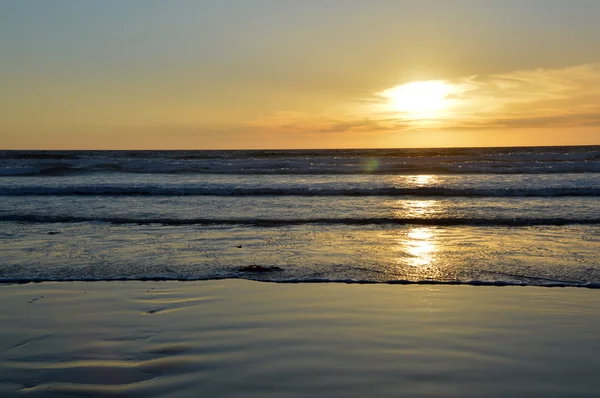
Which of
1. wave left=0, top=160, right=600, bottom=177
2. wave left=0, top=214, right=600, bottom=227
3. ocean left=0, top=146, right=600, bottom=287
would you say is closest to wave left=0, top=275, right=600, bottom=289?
ocean left=0, top=146, right=600, bottom=287

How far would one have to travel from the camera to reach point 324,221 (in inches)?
472

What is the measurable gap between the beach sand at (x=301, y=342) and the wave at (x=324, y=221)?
5.47m

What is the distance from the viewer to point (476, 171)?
30438 mm

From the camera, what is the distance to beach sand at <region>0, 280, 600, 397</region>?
141 inches

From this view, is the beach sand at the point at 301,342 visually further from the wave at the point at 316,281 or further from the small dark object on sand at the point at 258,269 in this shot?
the small dark object on sand at the point at 258,269

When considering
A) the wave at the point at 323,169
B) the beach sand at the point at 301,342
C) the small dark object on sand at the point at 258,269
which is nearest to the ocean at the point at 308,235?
the small dark object on sand at the point at 258,269

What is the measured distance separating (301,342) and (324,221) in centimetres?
768

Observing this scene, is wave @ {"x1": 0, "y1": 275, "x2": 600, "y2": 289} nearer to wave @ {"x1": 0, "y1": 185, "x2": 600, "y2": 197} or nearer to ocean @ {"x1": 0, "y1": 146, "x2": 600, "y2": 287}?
ocean @ {"x1": 0, "y1": 146, "x2": 600, "y2": 287}

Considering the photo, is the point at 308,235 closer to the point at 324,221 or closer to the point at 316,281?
the point at 324,221

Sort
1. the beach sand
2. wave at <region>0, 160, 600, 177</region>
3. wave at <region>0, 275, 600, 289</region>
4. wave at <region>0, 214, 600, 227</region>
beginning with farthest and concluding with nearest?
wave at <region>0, 160, 600, 177</region> → wave at <region>0, 214, 600, 227</region> → wave at <region>0, 275, 600, 289</region> → the beach sand

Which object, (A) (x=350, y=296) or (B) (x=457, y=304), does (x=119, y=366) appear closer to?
(A) (x=350, y=296)

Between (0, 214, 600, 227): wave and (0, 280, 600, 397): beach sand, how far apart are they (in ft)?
18.0

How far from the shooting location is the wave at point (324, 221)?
11.5 m

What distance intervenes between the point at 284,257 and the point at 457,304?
10.3 ft
